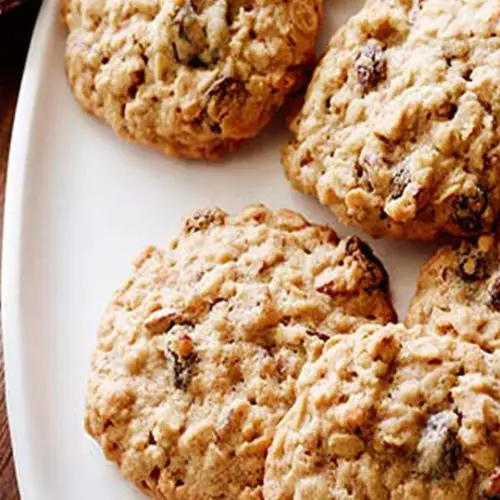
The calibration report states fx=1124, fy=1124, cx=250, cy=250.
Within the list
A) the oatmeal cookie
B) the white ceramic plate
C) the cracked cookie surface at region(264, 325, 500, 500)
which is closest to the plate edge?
the white ceramic plate

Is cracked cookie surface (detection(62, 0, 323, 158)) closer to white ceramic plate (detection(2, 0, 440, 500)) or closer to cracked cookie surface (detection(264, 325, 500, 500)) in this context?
white ceramic plate (detection(2, 0, 440, 500))

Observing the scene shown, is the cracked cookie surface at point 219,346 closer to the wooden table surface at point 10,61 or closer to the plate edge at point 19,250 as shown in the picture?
the plate edge at point 19,250

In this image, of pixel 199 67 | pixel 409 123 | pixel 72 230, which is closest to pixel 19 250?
pixel 72 230

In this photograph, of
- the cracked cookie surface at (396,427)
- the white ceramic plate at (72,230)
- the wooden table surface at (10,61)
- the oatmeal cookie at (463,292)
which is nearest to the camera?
the cracked cookie surface at (396,427)

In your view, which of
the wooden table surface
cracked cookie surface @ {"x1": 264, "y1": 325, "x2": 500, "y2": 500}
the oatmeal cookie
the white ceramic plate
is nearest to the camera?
cracked cookie surface @ {"x1": 264, "y1": 325, "x2": 500, "y2": 500}

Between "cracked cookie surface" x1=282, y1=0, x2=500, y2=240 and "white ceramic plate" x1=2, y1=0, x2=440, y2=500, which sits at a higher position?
"cracked cookie surface" x1=282, y1=0, x2=500, y2=240

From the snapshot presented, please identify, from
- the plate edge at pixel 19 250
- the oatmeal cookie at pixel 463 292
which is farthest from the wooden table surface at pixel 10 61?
A: the oatmeal cookie at pixel 463 292

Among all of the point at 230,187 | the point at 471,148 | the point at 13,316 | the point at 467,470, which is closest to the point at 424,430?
the point at 467,470
